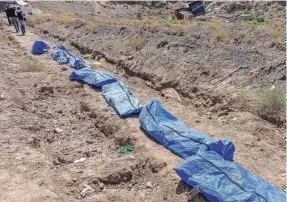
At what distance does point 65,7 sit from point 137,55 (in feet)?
83.2

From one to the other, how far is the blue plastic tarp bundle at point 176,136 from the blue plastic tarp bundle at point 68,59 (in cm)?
519

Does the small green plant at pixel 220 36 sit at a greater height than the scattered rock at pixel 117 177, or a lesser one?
lesser

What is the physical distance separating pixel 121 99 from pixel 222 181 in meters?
4.02

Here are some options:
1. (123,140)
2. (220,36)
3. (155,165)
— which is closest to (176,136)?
(155,165)

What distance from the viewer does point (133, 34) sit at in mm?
14109

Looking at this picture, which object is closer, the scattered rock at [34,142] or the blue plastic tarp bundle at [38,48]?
the scattered rock at [34,142]

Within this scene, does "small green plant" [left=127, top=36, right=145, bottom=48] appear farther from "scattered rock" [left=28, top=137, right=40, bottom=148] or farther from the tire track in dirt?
"scattered rock" [left=28, top=137, right=40, bottom=148]

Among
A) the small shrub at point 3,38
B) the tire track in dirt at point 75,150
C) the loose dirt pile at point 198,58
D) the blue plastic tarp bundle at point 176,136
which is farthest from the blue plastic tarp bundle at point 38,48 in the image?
the blue plastic tarp bundle at point 176,136

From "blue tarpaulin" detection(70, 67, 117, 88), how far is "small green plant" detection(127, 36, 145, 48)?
273 centimetres

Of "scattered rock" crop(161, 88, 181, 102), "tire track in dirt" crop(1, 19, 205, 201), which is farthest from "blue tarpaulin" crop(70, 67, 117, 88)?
"scattered rock" crop(161, 88, 181, 102)

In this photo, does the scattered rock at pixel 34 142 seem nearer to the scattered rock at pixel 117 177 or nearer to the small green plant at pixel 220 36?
the scattered rock at pixel 117 177

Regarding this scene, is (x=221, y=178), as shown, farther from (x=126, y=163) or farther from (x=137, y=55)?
(x=137, y=55)

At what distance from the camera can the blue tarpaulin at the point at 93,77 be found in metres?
9.37

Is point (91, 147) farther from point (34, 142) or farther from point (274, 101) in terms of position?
point (274, 101)
